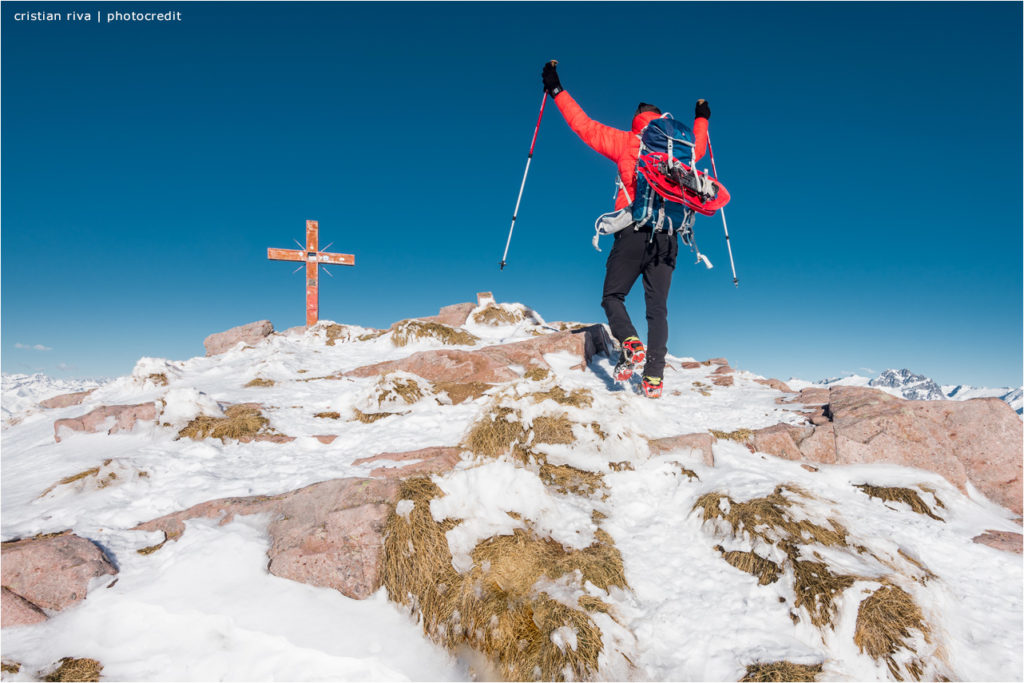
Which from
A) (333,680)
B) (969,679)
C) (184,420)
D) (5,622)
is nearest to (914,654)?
(969,679)

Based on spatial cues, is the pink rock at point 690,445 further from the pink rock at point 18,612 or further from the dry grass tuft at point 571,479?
the pink rock at point 18,612

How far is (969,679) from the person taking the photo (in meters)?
2.55

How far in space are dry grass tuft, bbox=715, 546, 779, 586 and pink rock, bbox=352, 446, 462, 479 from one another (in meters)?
2.83

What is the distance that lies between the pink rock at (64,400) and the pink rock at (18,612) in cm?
1039

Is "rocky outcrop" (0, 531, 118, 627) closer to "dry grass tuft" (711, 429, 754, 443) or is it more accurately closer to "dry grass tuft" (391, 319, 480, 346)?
"dry grass tuft" (711, 429, 754, 443)

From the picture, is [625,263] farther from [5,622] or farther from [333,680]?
[5,622]

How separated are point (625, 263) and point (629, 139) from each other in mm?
1954

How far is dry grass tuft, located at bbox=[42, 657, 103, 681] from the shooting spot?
7.89ft

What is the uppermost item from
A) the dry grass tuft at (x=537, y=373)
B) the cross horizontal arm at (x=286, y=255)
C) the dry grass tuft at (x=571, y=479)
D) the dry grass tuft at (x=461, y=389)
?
the cross horizontal arm at (x=286, y=255)

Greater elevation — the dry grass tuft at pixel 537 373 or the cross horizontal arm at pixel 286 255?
the cross horizontal arm at pixel 286 255

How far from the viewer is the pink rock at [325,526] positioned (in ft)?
10.6

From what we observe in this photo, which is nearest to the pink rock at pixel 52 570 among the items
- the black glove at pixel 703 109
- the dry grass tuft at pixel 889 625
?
the dry grass tuft at pixel 889 625

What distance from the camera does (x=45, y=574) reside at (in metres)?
2.95

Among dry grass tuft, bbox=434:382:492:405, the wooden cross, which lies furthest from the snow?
the wooden cross
